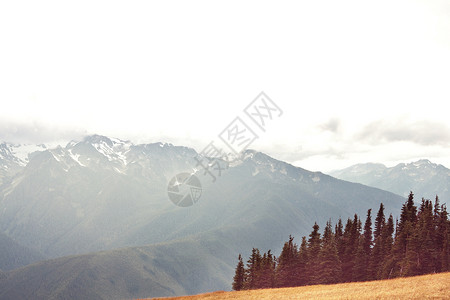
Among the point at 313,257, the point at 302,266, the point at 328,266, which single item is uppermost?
the point at 328,266

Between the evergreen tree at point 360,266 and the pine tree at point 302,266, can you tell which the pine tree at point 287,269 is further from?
the evergreen tree at point 360,266

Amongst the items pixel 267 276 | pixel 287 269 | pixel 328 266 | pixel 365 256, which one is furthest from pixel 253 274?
pixel 365 256

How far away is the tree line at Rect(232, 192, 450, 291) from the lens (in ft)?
242

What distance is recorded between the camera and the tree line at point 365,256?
242 ft

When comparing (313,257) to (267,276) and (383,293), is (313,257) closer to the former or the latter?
(267,276)

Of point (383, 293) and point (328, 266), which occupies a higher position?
point (383, 293)

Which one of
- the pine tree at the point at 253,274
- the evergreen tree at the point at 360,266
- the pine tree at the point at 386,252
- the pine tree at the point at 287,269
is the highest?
the pine tree at the point at 386,252

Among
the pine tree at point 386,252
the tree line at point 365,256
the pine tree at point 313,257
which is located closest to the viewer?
the tree line at point 365,256

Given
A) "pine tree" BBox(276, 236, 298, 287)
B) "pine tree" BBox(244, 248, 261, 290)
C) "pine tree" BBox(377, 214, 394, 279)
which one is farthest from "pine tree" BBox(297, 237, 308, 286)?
"pine tree" BBox(377, 214, 394, 279)

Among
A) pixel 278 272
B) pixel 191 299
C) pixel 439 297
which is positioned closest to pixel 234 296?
pixel 191 299

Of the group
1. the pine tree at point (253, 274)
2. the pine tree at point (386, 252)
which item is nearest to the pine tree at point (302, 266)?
the pine tree at point (253, 274)

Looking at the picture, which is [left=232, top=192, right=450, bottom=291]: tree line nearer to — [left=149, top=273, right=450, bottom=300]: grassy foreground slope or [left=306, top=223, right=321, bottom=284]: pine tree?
[left=306, top=223, right=321, bottom=284]: pine tree

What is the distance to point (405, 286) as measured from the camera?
41.3 metres

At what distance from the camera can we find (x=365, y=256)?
87.3 m
